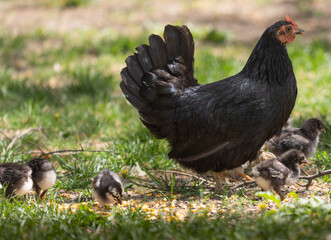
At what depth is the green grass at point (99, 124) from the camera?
3.67m

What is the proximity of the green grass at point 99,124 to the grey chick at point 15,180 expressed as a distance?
0.43ft

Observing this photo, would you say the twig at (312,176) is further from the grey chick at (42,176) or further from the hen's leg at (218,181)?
the grey chick at (42,176)

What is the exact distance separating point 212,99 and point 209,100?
0.03 metres

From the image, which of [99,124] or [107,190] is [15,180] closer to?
[107,190]

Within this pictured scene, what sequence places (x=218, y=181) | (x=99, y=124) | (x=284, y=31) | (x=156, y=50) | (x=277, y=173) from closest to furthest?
(x=277, y=173), (x=284, y=31), (x=218, y=181), (x=156, y=50), (x=99, y=124)

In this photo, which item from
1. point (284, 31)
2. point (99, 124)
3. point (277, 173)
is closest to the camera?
point (277, 173)

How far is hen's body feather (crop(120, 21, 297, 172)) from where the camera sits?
4707mm

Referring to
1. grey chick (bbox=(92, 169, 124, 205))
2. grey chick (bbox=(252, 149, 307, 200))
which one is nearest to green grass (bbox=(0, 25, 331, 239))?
grey chick (bbox=(92, 169, 124, 205))

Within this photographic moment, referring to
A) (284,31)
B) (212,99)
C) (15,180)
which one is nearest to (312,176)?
(212,99)

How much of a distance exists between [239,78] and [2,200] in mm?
2599

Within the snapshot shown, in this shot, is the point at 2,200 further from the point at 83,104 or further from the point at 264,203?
the point at 83,104

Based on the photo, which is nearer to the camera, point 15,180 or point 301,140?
point 15,180

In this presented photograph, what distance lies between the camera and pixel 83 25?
37.2 ft

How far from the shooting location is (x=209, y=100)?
489cm
